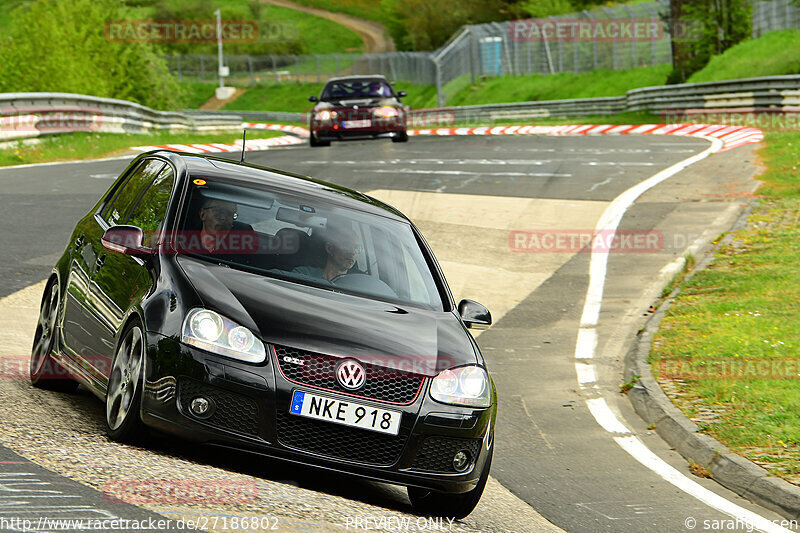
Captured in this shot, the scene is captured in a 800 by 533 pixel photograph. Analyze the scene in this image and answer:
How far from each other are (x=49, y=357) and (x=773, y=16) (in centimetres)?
4003

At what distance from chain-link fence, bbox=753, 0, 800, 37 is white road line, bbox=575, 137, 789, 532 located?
23644 millimetres

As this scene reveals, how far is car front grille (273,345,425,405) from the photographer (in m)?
5.52

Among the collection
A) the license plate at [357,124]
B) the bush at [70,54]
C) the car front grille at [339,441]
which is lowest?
the license plate at [357,124]

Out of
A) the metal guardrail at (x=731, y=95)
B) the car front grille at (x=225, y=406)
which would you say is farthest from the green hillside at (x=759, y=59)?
the car front grille at (x=225, y=406)

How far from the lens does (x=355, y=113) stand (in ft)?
90.7

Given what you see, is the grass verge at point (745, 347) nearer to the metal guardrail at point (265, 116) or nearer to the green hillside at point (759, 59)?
the green hillside at point (759, 59)

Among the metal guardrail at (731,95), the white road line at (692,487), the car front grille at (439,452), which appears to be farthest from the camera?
the metal guardrail at (731,95)

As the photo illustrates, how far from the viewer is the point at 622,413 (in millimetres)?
9344

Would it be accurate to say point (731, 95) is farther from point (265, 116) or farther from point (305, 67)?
point (305, 67)

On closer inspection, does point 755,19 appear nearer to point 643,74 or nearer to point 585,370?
point 643,74

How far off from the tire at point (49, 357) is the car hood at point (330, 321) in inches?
62.0

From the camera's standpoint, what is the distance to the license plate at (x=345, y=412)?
18.1 ft

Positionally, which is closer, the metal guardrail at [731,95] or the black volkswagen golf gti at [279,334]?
the black volkswagen golf gti at [279,334]

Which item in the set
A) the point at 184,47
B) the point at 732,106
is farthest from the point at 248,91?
the point at 732,106
